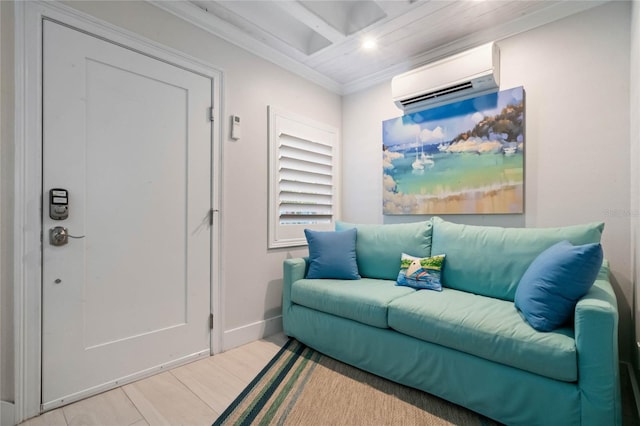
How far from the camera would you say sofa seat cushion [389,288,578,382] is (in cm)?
128

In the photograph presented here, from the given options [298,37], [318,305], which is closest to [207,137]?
[298,37]

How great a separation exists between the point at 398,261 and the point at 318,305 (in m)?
0.73

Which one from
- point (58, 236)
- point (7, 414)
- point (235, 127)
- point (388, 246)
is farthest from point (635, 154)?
point (7, 414)

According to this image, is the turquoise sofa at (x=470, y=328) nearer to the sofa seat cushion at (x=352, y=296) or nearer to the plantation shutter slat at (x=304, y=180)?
the sofa seat cushion at (x=352, y=296)

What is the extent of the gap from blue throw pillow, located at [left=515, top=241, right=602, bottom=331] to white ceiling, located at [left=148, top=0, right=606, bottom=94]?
178cm

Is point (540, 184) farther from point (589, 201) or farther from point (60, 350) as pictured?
point (60, 350)

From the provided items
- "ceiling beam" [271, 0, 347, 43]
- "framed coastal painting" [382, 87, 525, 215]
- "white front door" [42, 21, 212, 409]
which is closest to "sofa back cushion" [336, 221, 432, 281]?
"framed coastal painting" [382, 87, 525, 215]

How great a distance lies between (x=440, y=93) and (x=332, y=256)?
163cm

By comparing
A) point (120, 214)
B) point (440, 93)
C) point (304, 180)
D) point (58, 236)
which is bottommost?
point (58, 236)

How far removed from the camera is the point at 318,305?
2189 mm

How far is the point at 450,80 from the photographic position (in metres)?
2.40

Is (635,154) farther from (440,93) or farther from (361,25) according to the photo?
(361,25)

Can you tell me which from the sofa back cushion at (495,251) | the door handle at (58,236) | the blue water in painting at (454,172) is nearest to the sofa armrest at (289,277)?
the sofa back cushion at (495,251)

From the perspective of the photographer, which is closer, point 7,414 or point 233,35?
point 7,414
